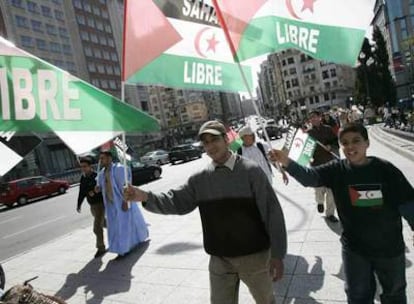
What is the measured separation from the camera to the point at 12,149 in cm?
249

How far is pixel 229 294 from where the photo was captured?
9.53ft

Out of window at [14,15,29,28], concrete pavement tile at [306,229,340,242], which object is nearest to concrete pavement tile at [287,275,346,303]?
concrete pavement tile at [306,229,340,242]

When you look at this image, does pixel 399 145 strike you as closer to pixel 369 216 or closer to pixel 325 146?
pixel 325 146

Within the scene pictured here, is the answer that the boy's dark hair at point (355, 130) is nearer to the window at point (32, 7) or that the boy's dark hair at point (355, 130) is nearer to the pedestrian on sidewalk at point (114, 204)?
the pedestrian on sidewalk at point (114, 204)

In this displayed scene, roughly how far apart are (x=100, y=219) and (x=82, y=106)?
16.4 feet

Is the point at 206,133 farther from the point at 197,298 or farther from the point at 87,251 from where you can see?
the point at 87,251

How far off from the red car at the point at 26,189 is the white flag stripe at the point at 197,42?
72.0 feet

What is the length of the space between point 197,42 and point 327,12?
3.98 ft

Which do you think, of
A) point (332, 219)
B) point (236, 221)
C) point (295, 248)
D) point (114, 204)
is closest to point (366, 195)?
point (236, 221)

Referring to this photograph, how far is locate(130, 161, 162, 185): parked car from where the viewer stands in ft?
71.2

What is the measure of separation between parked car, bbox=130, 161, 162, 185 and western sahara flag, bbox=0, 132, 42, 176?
62.7 feet

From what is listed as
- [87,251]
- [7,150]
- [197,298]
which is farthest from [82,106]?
[87,251]

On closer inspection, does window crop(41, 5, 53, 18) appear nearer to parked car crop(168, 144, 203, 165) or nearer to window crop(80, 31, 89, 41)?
window crop(80, 31, 89, 41)

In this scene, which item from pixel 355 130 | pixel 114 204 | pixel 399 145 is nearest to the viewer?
pixel 355 130
